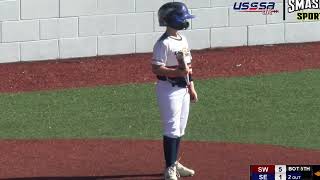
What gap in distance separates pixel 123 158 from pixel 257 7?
786cm

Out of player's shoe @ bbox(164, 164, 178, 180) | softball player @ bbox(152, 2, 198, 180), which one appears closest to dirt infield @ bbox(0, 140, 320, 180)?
player's shoe @ bbox(164, 164, 178, 180)

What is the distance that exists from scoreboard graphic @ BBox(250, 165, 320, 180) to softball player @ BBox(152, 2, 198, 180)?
1006mm

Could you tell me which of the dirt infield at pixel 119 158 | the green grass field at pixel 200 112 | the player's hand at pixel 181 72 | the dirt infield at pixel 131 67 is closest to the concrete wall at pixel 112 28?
the dirt infield at pixel 131 67

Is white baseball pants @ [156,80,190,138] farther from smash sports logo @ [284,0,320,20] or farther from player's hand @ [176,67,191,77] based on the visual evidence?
smash sports logo @ [284,0,320,20]

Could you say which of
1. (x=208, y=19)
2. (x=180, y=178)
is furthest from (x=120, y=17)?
(x=180, y=178)

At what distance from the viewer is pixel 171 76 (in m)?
9.22

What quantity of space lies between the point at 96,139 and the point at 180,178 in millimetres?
2059

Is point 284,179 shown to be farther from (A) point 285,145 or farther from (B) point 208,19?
(B) point 208,19

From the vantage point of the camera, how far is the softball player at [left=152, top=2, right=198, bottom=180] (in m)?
9.23

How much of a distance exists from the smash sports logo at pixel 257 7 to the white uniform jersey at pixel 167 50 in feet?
26.8

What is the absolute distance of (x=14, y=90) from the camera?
1437 cm

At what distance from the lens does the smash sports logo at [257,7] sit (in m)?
17.4

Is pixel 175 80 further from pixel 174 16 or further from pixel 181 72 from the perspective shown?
pixel 174 16

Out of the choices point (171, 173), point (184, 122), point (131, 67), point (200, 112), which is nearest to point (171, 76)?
point (184, 122)
